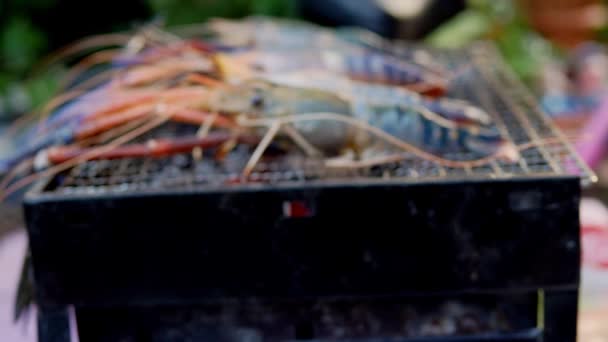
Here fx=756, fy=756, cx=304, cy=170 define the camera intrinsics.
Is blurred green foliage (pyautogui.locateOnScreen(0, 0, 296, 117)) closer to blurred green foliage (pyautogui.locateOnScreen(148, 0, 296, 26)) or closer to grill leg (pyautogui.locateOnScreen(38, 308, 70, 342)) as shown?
blurred green foliage (pyautogui.locateOnScreen(148, 0, 296, 26))

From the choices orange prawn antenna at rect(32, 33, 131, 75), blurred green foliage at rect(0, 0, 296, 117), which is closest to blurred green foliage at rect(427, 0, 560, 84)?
blurred green foliage at rect(0, 0, 296, 117)

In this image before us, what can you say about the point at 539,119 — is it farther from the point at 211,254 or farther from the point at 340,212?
the point at 211,254

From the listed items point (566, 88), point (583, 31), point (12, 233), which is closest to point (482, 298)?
point (12, 233)

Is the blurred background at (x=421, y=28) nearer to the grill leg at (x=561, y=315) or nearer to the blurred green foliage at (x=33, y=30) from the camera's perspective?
the blurred green foliage at (x=33, y=30)

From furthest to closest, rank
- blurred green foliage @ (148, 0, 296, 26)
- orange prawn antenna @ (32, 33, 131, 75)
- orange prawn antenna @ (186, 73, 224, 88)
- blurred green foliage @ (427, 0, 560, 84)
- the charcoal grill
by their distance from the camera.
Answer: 1. blurred green foliage @ (427, 0, 560, 84)
2. blurred green foliage @ (148, 0, 296, 26)
3. orange prawn antenna @ (32, 33, 131, 75)
4. orange prawn antenna @ (186, 73, 224, 88)
5. the charcoal grill

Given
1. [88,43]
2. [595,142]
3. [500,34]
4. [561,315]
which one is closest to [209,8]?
[500,34]

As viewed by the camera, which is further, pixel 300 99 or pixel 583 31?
pixel 583 31
